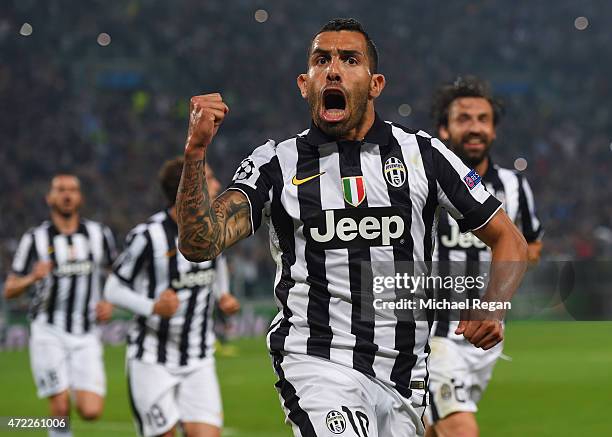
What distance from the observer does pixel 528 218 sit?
647 cm

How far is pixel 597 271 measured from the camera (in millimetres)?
20203

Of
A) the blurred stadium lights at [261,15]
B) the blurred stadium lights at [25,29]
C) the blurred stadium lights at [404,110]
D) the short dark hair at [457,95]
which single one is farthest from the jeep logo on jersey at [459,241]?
the blurred stadium lights at [261,15]

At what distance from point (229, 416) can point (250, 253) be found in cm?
1050

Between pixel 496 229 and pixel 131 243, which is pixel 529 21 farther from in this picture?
pixel 496 229

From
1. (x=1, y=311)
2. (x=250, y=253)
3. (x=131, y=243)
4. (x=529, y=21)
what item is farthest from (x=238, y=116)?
→ (x=131, y=243)

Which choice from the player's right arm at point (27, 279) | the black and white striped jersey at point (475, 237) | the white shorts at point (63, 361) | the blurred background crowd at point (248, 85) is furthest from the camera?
the blurred background crowd at point (248, 85)

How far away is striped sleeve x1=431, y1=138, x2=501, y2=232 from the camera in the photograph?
12.8 ft

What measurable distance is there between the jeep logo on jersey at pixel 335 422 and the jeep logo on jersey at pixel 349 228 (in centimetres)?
58

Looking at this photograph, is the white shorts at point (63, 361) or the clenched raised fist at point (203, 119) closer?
the clenched raised fist at point (203, 119)

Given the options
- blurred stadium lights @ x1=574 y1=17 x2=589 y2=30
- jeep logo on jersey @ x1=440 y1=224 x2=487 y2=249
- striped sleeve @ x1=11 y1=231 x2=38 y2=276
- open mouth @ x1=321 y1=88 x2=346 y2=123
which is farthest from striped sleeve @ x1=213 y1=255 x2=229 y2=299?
blurred stadium lights @ x1=574 y1=17 x2=589 y2=30

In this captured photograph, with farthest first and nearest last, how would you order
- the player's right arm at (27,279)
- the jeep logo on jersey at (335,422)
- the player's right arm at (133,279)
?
the player's right arm at (27,279) < the player's right arm at (133,279) < the jeep logo on jersey at (335,422)

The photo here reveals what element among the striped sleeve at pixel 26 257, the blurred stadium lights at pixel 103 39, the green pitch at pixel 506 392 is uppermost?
the blurred stadium lights at pixel 103 39

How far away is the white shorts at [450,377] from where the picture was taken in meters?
6.03

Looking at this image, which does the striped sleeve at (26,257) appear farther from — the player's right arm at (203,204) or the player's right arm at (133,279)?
the player's right arm at (203,204)
